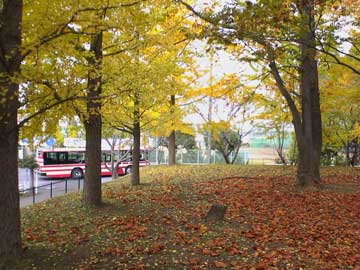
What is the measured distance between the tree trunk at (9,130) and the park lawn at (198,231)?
0.37 m

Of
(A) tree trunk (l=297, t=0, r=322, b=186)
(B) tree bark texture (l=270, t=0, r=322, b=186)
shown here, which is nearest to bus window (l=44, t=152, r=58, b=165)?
(B) tree bark texture (l=270, t=0, r=322, b=186)

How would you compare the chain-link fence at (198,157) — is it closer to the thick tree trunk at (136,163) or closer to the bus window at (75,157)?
the bus window at (75,157)

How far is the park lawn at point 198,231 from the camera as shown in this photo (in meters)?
4.87

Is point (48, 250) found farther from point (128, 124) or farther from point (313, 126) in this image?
point (313, 126)

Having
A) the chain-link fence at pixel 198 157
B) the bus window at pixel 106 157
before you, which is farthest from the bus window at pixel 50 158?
the chain-link fence at pixel 198 157

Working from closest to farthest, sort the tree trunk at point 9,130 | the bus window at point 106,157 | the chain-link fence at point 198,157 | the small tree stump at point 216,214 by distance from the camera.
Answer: the tree trunk at point 9,130 < the small tree stump at point 216,214 < the bus window at point 106,157 < the chain-link fence at point 198,157

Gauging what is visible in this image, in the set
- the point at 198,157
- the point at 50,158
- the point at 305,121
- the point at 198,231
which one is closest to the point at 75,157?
A: the point at 50,158

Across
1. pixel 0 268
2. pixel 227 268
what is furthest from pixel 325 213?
pixel 0 268

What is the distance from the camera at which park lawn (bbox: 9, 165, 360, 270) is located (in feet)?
16.0

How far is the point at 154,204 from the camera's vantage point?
808 cm

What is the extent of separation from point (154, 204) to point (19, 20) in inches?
195

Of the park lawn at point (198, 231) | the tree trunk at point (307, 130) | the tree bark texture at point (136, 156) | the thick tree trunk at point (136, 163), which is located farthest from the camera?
the thick tree trunk at point (136, 163)

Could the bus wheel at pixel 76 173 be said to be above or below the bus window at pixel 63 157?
below

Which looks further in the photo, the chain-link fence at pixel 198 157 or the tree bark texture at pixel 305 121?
the chain-link fence at pixel 198 157
